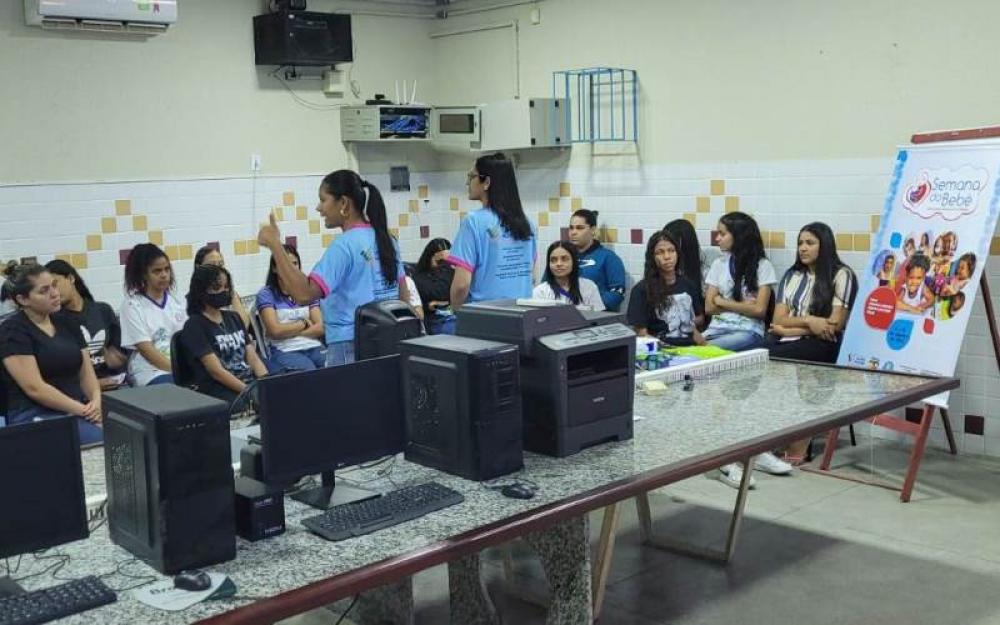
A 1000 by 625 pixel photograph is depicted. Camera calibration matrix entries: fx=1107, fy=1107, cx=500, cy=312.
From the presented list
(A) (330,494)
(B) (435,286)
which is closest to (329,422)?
(A) (330,494)

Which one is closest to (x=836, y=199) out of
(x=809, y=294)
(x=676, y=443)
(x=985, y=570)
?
(x=809, y=294)

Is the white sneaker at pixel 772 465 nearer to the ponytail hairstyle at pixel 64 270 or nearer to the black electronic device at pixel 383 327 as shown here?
the black electronic device at pixel 383 327

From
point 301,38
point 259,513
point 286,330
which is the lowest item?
point 286,330

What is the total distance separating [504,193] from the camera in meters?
4.95

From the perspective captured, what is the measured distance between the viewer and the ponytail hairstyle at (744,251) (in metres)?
6.54

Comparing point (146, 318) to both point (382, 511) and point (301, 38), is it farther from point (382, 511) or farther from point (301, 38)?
point (382, 511)

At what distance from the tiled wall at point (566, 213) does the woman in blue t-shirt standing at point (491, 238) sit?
7.29 feet

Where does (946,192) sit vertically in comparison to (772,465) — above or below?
above

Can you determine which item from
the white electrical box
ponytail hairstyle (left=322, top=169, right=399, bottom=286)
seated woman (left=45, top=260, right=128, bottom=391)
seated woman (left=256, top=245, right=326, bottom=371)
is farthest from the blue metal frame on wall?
seated woman (left=45, top=260, right=128, bottom=391)

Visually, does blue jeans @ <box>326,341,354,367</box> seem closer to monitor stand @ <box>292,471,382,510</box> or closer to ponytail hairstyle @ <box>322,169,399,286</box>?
ponytail hairstyle @ <box>322,169,399,286</box>

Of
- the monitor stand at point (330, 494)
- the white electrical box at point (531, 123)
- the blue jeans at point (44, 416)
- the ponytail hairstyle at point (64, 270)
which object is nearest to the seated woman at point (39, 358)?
the blue jeans at point (44, 416)

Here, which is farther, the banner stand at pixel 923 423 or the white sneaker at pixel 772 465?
the white sneaker at pixel 772 465

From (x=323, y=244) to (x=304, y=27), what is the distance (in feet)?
5.01

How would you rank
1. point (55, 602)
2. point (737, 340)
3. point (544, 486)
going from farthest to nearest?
point (737, 340) → point (544, 486) → point (55, 602)
